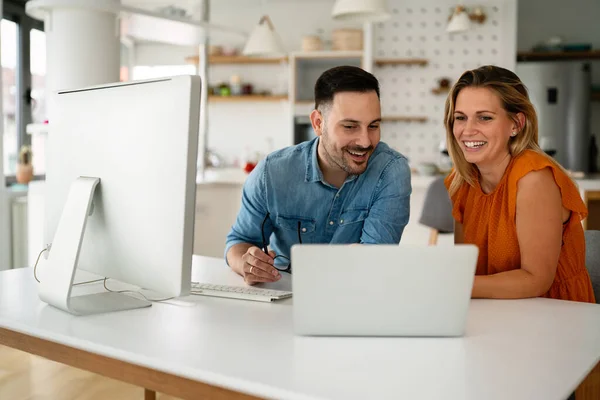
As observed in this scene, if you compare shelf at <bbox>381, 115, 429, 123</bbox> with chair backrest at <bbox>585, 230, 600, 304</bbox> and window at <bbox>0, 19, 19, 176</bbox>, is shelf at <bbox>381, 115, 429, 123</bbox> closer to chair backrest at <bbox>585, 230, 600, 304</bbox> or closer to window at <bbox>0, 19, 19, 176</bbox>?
window at <bbox>0, 19, 19, 176</bbox>

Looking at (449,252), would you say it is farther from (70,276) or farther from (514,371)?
(70,276)

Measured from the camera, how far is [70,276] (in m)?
1.39

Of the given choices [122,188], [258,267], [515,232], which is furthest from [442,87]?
[122,188]

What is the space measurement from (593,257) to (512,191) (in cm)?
35

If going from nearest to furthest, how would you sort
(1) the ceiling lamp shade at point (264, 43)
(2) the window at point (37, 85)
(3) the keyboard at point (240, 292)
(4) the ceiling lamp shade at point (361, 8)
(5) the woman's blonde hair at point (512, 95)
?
1. (3) the keyboard at point (240, 292)
2. (5) the woman's blonde hair at point (512, 95)
3. (4) the ceiling lamp shade at point (361, 8)
4. (2) the window at point (37, 85)
5. (1) the ceiling lamp shade at point (264, 43)

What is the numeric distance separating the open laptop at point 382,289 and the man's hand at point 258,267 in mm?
483

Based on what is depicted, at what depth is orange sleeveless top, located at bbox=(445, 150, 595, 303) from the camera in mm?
1778

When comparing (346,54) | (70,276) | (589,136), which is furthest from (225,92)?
(70,276)

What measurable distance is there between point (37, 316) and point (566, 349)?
3.39ft

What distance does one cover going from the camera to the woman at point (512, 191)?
1713mm

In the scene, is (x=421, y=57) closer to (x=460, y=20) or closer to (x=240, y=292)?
(x=460, y=20)

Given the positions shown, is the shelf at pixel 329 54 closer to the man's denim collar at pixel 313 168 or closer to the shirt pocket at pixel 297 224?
the man's denim collar at pixel 313 168

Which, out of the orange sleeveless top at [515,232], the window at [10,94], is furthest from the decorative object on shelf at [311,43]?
the orange sleeveless top at [515,232]

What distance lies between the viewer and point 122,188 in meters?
1.37
